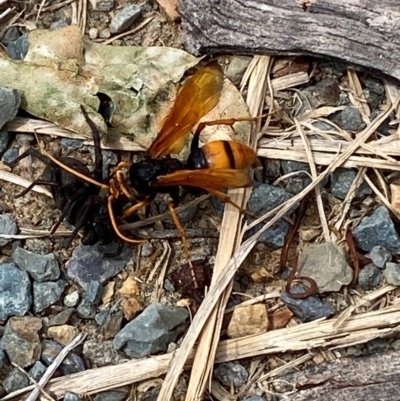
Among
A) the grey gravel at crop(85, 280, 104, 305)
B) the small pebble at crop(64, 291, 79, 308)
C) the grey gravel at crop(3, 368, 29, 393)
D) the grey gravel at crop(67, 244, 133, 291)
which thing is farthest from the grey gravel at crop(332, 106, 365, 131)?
the grey gravel at crop(3, 368, 29, 393)

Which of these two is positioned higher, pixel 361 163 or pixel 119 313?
pixel 361 163

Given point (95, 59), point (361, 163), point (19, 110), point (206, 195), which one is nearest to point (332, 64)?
point (361, 163)

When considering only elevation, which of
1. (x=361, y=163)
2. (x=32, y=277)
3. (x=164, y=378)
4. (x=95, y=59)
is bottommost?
(x=164, y=378)

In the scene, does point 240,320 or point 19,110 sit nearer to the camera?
point 240,320

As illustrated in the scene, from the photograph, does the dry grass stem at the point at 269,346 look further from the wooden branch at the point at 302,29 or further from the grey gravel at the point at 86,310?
the wooden branch at the point at 302,29

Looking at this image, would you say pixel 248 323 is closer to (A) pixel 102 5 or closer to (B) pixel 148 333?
(B) pixel 148 333

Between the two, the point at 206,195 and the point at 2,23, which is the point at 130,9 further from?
the point at 206,195

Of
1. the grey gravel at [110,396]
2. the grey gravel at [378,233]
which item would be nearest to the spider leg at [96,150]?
the grey gravel at [110,396]
